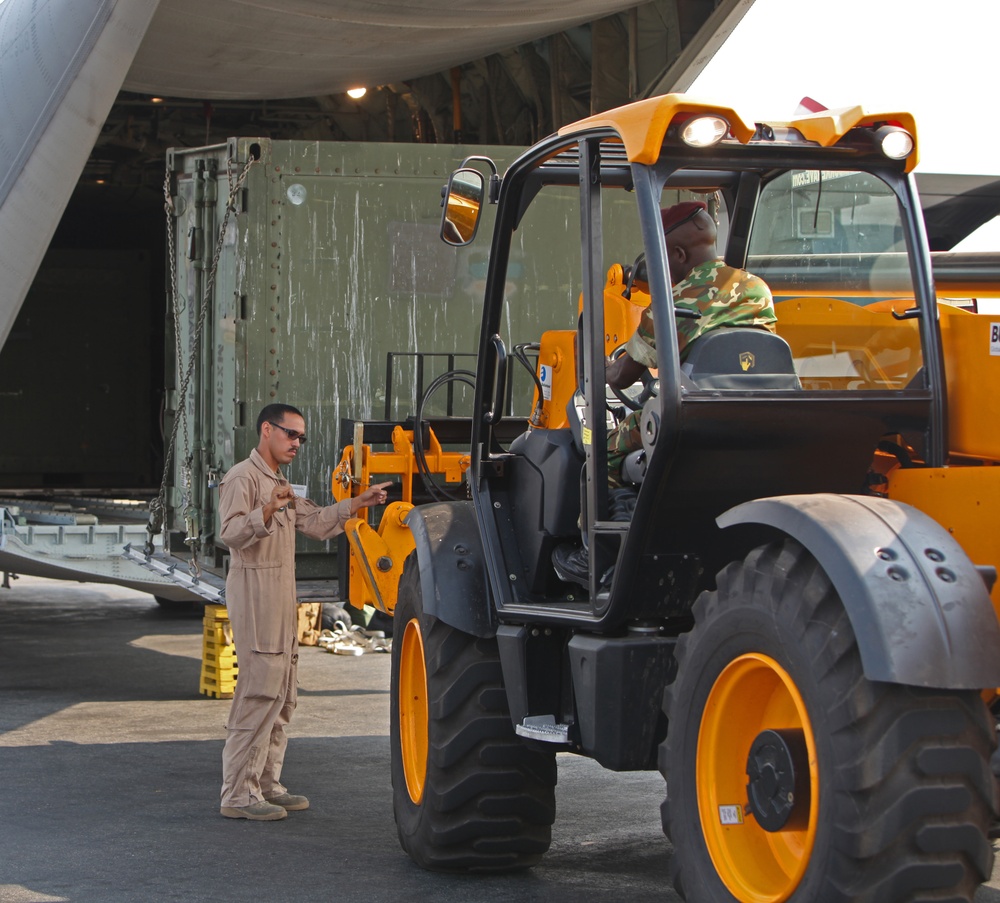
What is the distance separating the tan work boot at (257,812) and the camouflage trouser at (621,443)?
2.57 metres

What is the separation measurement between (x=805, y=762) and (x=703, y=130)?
68.4 inches

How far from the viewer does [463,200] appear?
506cm

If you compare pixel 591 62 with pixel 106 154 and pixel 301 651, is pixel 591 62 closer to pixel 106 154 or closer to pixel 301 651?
pixel 301 651

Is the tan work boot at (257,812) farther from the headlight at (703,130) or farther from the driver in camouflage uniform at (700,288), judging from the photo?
the headlight at (703,130)

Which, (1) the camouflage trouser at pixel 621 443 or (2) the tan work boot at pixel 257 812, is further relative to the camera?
(2) the tan work boot at pixel 257 812

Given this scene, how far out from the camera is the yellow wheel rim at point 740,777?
12.4 ft

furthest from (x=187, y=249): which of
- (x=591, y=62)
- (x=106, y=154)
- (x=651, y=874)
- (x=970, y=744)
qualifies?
(x=106, y=154)

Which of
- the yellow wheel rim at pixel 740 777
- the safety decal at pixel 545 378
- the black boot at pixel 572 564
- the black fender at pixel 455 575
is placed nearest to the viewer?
the yellow wheel rim at pixel 740 777

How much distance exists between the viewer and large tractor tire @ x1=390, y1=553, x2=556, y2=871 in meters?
5.38

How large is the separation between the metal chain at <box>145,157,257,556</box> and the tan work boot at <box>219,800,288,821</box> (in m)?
3.17

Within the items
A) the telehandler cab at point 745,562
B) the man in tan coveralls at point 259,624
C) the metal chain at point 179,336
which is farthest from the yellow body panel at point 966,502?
the metal chain at point 179,336

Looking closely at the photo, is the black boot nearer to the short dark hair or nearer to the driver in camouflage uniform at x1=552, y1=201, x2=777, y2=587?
the driver in camouflage uniform at x1=552, y1=201, x2=777, y2=587

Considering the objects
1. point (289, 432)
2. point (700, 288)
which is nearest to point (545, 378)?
point (289, 432)

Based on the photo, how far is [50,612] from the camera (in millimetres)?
14289
